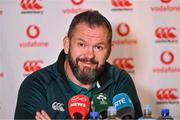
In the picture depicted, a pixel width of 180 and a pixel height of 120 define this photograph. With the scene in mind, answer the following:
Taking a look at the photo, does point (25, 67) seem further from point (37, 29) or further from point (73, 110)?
point (73, 110)

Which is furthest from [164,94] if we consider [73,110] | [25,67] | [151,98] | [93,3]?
[73,110]

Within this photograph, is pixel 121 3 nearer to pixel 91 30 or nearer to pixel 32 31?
pixel 32 31

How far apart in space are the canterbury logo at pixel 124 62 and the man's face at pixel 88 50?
0.99 metres

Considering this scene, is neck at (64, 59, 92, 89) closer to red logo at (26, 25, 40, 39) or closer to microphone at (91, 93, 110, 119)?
microphone at (91, 93, 110, 119)

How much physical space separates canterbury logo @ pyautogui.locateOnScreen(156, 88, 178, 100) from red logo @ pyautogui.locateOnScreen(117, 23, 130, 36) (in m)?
0.55

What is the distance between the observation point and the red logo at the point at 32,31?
289 cm

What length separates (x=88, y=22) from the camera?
1.87 meters

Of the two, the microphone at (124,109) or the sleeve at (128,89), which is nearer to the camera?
the microphone at (124,109)

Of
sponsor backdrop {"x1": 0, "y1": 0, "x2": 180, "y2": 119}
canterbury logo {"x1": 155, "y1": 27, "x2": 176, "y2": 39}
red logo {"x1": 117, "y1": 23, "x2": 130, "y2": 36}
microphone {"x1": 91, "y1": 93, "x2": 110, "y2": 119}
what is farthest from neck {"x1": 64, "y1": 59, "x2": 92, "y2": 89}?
canterbury logo {"x1": 155, "y1": 27, "x2": 176, "y2": 39}

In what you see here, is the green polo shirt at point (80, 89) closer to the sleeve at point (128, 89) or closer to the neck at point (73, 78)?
the neck at point (73, 78)

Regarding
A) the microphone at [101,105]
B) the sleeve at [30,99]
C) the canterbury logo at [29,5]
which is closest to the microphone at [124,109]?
the microphone at [101,105]

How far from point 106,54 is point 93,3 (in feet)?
3.62

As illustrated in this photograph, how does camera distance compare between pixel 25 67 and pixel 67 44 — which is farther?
pixel 25 67

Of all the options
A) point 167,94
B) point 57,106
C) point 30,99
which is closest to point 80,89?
point 57,106
